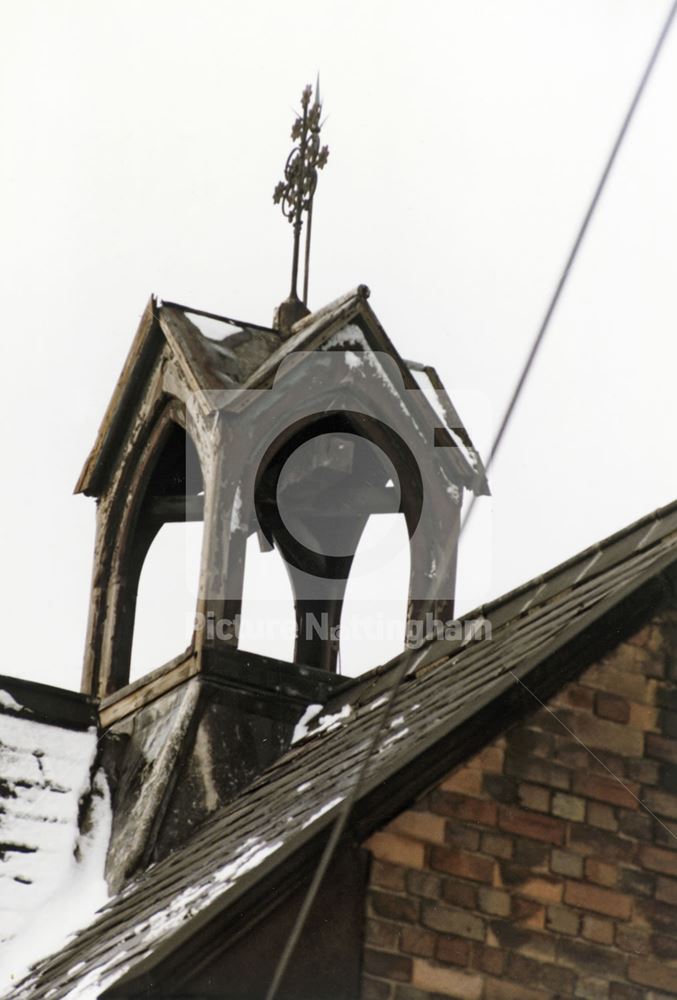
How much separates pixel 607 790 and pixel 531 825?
0.34 meters

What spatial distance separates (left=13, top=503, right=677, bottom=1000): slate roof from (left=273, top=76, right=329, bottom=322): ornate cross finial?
3.39 meters

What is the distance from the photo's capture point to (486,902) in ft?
26.2

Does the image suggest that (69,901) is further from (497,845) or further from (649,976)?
(649,976)

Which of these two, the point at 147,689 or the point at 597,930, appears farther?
the point at 147,689

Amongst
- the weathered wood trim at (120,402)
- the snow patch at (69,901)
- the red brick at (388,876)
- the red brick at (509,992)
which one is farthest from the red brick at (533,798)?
the weathered wood trim at (120,402)

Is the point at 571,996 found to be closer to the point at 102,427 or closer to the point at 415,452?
the point at 415,452

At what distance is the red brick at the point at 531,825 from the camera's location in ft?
26.7

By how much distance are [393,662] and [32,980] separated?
7.63ft

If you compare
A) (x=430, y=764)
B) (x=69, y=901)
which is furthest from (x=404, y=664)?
(x=69, y=901)

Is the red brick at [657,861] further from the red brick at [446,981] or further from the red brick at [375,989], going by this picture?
the red brick at [375,989]

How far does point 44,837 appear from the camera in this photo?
37.2 feet

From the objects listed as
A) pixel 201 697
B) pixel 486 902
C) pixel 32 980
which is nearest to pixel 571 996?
pixel 486 902

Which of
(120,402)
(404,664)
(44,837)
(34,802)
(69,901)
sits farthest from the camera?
(120,402)

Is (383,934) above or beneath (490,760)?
beneath
